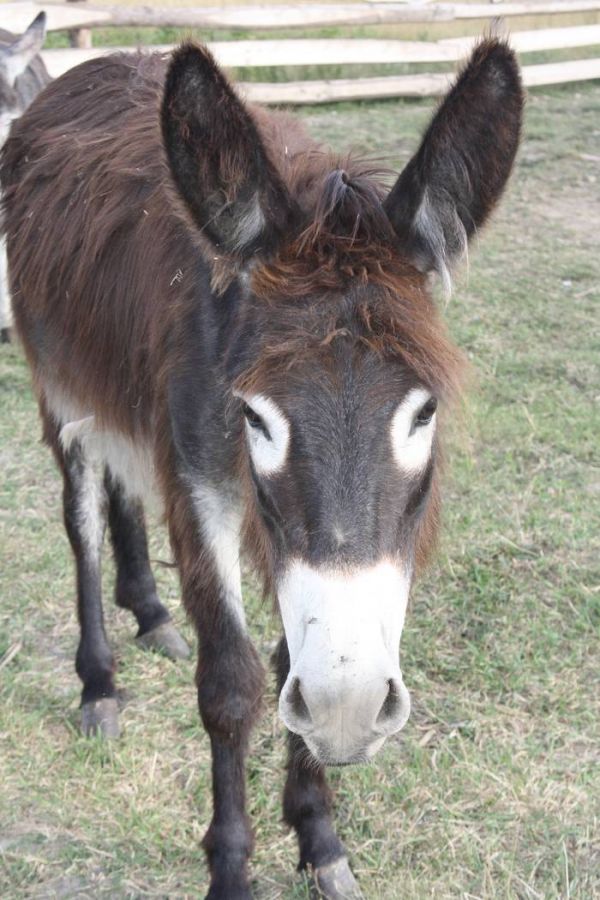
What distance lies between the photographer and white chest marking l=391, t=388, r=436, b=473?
2043 mm

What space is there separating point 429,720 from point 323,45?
994cm

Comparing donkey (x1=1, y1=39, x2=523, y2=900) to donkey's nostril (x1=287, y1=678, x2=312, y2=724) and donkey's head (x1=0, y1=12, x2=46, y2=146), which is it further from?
donkey's head (x1=0, y1=12, x2=46, y2=146)

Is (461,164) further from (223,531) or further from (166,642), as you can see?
(166,642)

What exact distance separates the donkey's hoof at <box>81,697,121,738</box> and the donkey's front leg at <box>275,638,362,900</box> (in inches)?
30.9

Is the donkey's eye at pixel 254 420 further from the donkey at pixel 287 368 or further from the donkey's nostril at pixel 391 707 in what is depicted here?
the donkey's nostril at pixel 391 707

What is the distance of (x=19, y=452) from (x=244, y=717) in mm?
3015

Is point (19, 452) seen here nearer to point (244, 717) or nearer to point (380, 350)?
point (244, 717)

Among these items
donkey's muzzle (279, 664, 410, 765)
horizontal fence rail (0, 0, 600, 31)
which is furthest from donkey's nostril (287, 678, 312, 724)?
horizontal fence rail (0, 0, 600, 31)

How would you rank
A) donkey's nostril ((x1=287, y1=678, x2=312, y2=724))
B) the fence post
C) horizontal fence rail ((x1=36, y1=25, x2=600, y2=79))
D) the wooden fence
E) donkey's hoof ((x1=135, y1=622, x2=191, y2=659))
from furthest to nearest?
horizontal fence rail ((x1=36, y1=25, x2=600, y2=79))
the fence post
the wooden fence
donkey's hoof ((x1=135, y1=622, x2=191, y2=659))
donkey's nostril ((x1=287, y1=678, x2=312, y2=724))

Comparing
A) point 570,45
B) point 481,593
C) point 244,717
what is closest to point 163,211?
point 244,717

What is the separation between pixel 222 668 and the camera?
2.76m

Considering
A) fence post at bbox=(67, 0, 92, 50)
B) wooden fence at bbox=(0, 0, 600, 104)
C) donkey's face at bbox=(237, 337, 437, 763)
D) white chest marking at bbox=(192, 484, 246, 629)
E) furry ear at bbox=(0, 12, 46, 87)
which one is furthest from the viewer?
fence post at bbox=(67, 0, 92, 50)

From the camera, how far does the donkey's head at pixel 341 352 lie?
6.39ft

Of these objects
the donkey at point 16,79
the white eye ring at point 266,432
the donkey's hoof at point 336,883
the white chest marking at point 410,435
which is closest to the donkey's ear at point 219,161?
the white eye ring at point 266,432
